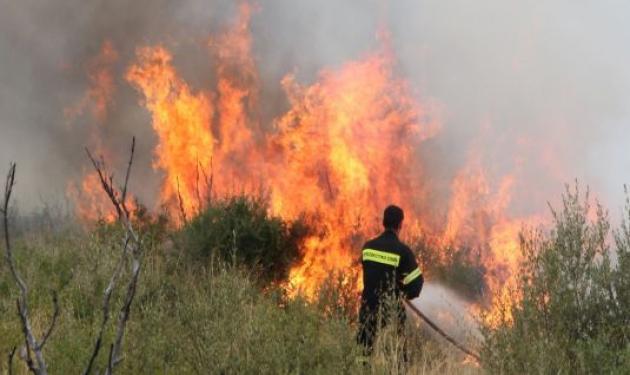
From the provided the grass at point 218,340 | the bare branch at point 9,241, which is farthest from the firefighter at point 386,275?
the bare branch at point 9,241

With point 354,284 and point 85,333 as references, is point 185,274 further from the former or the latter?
point 85,333

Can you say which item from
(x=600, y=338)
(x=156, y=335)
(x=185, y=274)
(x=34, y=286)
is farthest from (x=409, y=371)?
(x=34, y=286)

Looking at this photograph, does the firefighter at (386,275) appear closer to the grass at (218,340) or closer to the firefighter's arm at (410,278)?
the firefighter's arm at (410,278)

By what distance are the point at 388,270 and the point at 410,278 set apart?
221 mm

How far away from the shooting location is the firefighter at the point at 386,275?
20.3 ft

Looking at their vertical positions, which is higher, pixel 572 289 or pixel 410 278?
pixel 410 278

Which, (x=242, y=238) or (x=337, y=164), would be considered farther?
(x=337, y=164)

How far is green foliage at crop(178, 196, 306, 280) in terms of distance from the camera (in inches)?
380

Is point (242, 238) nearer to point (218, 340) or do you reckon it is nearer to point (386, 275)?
point (386, 275)

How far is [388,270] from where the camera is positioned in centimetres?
629

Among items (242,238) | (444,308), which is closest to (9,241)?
(444,308)

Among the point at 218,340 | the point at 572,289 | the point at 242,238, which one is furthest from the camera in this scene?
the point at 242,238

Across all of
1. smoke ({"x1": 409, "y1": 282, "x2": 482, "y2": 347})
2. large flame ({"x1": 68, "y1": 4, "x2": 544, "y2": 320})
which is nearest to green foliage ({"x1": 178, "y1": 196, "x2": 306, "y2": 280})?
large flame ({"x1": 68, "y1": 4, "x2": 544, "y2": 320})

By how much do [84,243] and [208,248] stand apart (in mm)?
2046
